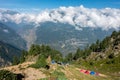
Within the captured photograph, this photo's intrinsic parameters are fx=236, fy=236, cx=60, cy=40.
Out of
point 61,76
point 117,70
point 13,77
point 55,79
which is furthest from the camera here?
point 117,70

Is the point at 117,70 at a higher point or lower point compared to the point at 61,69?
lower

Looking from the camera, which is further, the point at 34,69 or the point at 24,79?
the point at 34,69

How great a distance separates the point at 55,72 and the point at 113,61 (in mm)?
107975

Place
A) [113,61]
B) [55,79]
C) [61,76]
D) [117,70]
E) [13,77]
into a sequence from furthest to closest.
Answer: [113,61], [117,70], [61,76], [55,79], [13,77]

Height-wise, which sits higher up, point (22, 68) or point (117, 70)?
point (22, 68)

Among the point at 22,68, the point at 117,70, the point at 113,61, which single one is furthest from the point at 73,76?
the point at 113,61

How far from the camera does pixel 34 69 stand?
276ft

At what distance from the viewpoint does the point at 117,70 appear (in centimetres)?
14412

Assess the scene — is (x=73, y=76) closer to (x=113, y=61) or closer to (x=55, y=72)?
(x=55, y=72)

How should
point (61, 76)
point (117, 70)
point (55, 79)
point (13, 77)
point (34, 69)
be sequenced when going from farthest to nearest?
point (117, 70) → point (34, 69) → point (61, 76) → point (55, 79) → point (13, 77)

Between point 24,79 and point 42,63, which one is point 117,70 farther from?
point 24,79

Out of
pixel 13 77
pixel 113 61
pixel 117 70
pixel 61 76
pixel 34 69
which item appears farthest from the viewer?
pixel 113 61

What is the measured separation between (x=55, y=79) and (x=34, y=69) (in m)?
13.6

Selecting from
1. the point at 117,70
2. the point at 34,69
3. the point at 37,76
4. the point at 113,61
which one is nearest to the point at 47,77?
the point at 37,76
